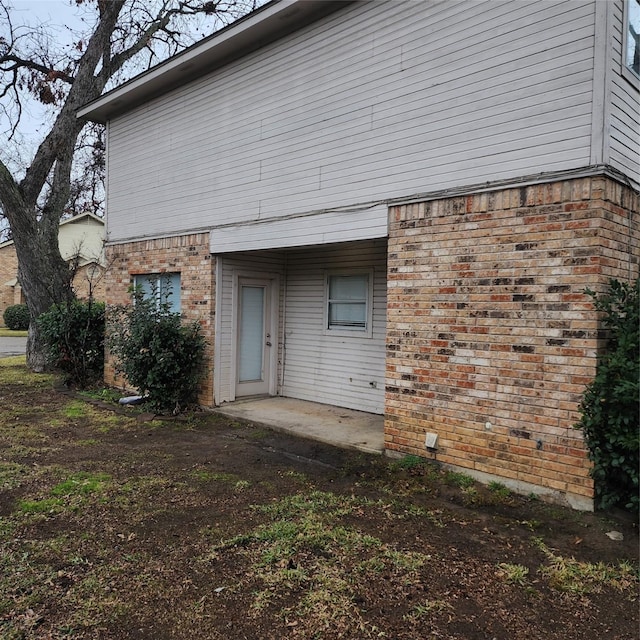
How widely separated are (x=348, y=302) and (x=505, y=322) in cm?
375

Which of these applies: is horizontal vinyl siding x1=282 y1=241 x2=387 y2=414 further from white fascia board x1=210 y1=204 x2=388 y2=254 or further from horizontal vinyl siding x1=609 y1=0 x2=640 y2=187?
horizontal vinyl siding x1=609 y1=0 x2=640 y2=187

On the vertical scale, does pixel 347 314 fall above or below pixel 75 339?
above

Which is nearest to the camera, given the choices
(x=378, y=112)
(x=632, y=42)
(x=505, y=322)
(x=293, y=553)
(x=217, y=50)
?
(x=293, y=553)

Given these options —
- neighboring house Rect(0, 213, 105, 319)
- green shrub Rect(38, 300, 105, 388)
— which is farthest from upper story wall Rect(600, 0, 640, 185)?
neighboring house Rect(0, 213, 105, 319)

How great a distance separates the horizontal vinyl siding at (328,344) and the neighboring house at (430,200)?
0.14 feet

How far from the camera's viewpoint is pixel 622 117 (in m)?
4.39

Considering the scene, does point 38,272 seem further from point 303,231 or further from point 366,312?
point 366,312

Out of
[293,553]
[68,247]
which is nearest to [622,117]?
[293,553]

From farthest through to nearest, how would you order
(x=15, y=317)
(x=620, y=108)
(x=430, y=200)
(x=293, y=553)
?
(x=15, y=317) → (x=430, y=200) → (x=620, y=108) → (x=293, y=553)

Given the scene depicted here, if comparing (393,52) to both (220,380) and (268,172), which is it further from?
(220,380)

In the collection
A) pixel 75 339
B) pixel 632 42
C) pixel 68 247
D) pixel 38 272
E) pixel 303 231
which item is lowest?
pixel 75 339

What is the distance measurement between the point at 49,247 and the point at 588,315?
12362 mm

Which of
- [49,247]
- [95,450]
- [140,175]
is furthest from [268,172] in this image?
[49,247]

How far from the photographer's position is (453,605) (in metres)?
3.00
